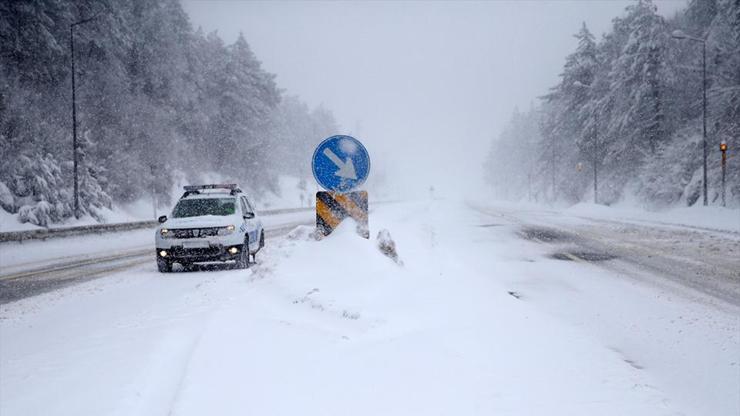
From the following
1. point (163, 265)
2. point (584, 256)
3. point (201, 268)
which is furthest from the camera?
point (584, 256)

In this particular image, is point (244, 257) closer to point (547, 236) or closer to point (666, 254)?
point (666, 254)

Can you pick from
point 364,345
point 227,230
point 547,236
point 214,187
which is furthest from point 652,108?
point 364,345

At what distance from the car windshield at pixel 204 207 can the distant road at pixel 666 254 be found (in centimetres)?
786

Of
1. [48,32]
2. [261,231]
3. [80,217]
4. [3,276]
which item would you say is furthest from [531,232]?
[48,32]

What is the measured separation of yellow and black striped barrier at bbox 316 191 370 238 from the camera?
26.0ft

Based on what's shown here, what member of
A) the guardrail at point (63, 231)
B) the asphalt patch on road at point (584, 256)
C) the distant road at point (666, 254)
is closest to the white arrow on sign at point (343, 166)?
the distant road at point (666, 254)

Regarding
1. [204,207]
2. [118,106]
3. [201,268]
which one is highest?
[118,106]

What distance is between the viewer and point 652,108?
37594 mm

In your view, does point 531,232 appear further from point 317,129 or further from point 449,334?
point 317,129

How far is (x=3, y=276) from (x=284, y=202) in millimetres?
55553

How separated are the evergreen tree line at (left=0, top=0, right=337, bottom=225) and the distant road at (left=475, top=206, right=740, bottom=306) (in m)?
23.6

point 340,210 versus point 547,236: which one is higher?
point 340,210

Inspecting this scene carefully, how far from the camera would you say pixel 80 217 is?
85.9 feet

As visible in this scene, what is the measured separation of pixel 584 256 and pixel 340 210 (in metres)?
6.69
